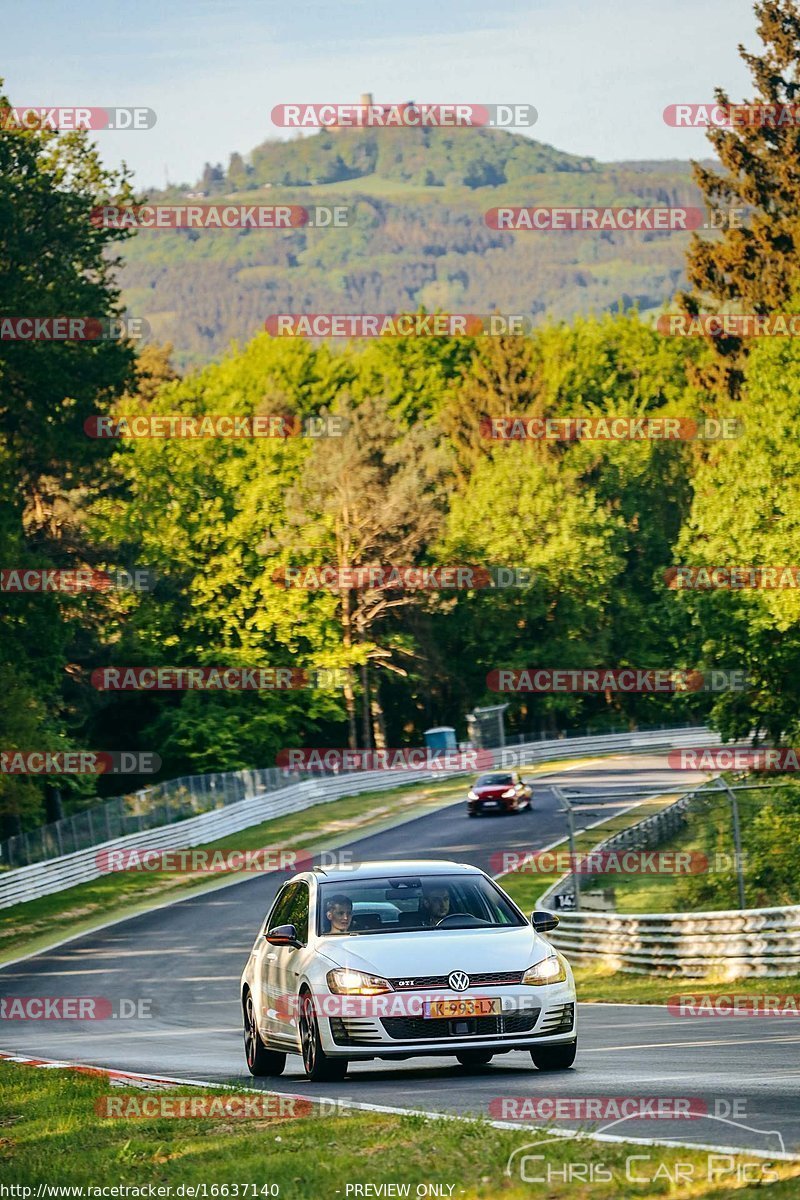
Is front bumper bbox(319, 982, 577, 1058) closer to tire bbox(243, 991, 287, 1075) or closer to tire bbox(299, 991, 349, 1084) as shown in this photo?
tire bbox(299, 991, 349, 1084)

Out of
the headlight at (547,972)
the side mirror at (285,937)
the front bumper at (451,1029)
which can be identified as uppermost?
the side mirror at (285,937)

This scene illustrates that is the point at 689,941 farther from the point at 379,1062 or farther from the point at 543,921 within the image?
the point at 543,921

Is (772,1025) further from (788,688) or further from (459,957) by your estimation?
(788,688)

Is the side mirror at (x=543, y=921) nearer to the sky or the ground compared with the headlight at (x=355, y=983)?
nearer to the sky

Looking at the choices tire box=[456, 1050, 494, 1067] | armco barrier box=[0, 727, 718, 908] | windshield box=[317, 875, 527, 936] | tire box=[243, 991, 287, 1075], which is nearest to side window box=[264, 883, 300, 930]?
tire box=[243, 991, 287, 1075]

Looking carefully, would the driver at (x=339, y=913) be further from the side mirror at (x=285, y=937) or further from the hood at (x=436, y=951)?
the side mirror at (x=285, y=937)

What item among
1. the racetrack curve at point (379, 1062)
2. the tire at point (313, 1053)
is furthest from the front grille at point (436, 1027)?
the tire at point (313, 1053)

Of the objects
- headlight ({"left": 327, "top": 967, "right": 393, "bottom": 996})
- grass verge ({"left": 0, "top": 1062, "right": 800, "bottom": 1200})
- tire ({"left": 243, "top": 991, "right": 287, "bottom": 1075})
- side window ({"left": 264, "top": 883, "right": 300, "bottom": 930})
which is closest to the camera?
grass verge ({"left": 0, "top": 1062, "right": 800, "bottom": 1200})

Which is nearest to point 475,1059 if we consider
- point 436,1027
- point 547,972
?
point 547,972

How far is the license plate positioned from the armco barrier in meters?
32.9

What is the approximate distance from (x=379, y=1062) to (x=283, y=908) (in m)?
1.57

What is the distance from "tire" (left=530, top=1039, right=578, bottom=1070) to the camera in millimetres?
12508

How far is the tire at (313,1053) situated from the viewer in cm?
1236

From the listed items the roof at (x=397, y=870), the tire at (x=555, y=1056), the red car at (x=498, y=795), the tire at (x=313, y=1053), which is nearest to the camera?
the tire at (x=313, y=1053)
